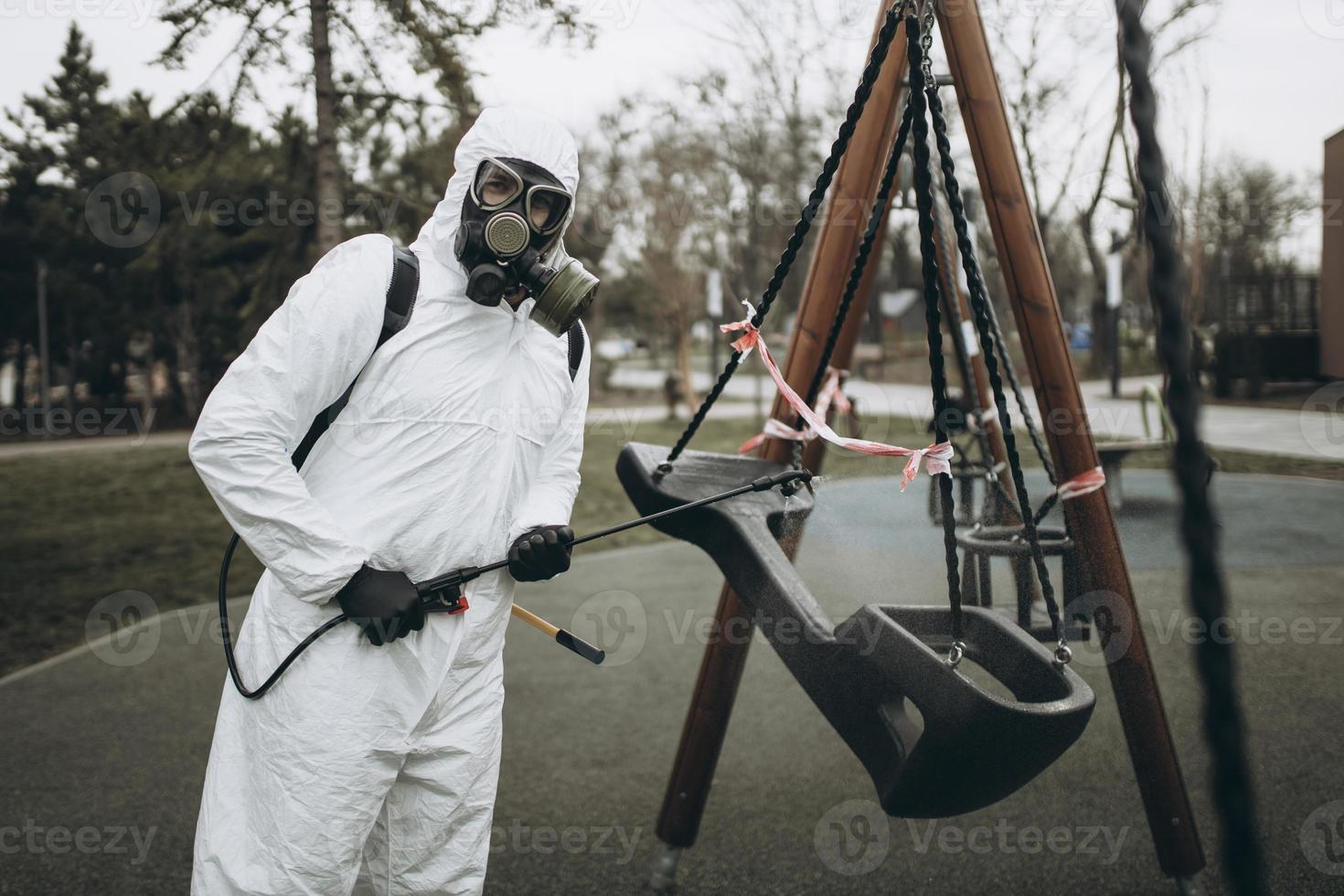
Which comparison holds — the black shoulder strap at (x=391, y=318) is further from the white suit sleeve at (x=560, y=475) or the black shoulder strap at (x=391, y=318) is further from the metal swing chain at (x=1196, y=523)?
the metal swing chain at (x=1196, y=523)

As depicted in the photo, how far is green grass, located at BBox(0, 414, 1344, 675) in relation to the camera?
6.50 m

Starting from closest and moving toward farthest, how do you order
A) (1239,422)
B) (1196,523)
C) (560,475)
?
(1196,523) → (560,475) → (1239,422)

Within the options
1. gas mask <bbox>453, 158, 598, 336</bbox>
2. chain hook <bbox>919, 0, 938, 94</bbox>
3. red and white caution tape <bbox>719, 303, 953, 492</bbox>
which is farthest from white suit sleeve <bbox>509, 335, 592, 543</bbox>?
chain hook <bbox>919, 0, 938, 94</bbox>

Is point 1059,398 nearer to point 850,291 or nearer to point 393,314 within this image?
point 850,291

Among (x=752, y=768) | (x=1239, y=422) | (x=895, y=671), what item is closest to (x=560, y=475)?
(x=895, y=671)

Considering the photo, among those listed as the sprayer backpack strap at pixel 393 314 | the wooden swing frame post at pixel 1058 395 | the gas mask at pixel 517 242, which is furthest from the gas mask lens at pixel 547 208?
the wooden swing frame post at pixel 1058 395

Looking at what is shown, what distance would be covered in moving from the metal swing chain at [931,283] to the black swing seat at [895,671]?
0.12 meters

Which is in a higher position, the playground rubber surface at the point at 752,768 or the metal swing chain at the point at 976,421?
Answer: the metal swing chain at the point at 976,421

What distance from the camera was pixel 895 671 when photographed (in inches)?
79.3

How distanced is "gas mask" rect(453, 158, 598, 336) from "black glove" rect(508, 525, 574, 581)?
17.0 inches

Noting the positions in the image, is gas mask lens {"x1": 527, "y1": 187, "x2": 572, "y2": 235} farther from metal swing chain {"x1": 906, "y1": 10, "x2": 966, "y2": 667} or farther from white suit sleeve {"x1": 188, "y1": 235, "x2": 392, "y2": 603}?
metal swing chain {"x1": 906, "y1": 10, "x2": 966, "y2": 667}

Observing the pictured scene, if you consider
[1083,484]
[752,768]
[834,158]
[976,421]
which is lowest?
[752,768]

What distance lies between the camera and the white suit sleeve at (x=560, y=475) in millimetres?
2227

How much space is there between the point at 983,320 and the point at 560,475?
1.00 m
